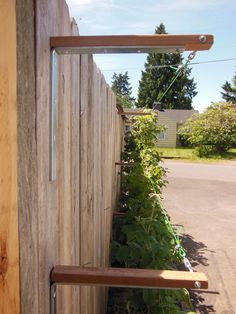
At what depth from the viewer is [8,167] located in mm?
882

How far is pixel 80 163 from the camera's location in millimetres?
1704

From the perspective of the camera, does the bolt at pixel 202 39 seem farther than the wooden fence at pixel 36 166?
Yes

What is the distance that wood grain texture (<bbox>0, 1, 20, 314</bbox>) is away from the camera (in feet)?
2.85

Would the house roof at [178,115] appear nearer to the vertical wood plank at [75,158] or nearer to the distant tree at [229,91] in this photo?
the distant tree at [229,91]

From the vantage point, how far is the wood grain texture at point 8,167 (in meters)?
0.87

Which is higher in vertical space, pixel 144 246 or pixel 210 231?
pixel 144 246

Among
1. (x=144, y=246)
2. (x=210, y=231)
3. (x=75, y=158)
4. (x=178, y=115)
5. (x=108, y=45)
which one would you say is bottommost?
(x=210, y=231)

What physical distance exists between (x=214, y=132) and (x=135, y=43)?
28.3 m

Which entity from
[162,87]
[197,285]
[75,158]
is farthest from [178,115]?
[197,285]

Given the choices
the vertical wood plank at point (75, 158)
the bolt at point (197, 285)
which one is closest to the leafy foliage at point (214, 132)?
the vertical wood plank at point (75, 158)

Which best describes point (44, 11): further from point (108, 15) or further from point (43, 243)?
point (108, 15)

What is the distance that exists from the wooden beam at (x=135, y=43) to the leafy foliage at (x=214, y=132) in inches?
1062

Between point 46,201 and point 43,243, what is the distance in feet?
0.37

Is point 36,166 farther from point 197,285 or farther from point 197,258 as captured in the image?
point 197,258
